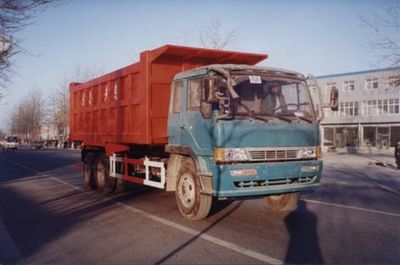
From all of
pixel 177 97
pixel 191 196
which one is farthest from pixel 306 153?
pixel 177 97

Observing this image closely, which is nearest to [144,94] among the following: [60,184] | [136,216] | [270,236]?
[136,216]

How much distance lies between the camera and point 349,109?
178 feet

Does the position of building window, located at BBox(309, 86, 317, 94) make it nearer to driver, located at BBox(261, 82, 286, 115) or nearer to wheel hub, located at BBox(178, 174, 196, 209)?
driver, located at BBox(261, 82, 286, 115)

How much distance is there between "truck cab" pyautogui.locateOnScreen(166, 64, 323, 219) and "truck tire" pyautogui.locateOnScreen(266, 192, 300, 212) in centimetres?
90

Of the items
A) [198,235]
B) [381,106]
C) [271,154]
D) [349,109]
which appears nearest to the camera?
[198,235]

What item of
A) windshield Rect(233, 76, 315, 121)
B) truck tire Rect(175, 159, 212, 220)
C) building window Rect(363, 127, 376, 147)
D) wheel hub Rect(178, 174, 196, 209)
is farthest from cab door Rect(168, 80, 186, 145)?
building window Rect(363, 127, 376, 147)

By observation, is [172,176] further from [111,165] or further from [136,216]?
[111,165]

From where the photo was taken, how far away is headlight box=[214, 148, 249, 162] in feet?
23.6

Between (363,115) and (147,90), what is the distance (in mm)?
47411

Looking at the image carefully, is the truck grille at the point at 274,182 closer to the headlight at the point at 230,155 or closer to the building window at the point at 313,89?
the headlight at the point at 230,155

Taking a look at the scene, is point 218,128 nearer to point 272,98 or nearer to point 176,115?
point 272,98

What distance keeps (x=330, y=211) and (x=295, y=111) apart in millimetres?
2500

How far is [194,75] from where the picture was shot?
8234mm

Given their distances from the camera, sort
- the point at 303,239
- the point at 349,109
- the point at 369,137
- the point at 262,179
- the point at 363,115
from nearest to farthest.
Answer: the point at 303,239, the point at 262,179, the point at 369,137, the point at 363,115, the point at 349,109
